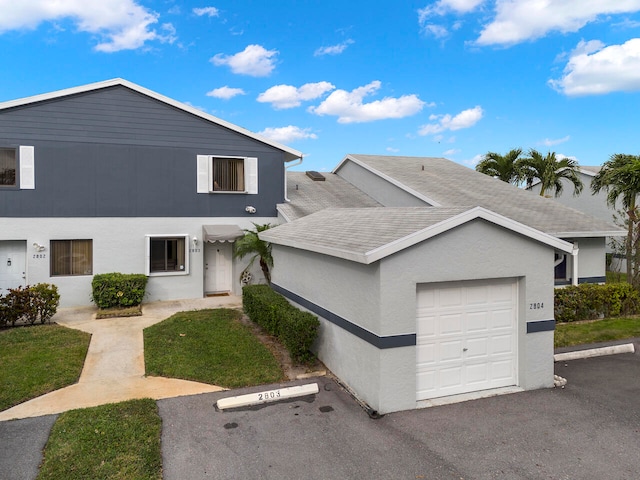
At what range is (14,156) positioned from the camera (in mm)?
14797

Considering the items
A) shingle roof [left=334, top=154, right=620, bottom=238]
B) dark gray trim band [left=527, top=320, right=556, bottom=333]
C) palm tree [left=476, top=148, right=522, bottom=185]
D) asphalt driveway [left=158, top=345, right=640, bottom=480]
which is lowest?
asphalt driveway [left=158, top=345, right=640, bottom=480]

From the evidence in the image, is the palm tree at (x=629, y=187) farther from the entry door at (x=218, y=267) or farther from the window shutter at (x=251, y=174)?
the entry door at (x=218, y=267)

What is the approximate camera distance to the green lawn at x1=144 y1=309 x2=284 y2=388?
8.99m

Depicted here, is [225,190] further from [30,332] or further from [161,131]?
[30,332]

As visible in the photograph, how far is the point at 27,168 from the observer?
1480cm

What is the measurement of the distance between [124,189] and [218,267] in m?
4.78

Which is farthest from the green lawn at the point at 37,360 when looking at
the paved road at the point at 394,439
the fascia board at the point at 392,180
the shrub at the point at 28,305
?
Result: the fascia board at the point at 392,180

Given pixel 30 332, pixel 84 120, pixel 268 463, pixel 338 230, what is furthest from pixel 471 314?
pixel 84 120

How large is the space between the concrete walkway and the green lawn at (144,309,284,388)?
0.94 ft

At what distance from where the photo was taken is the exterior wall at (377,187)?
18.4 meters

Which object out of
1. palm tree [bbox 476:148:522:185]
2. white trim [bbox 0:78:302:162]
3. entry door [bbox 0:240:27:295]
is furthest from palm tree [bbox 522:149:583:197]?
entry door [bbox 0:240:27:295]

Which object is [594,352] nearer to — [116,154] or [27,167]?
[116,154]

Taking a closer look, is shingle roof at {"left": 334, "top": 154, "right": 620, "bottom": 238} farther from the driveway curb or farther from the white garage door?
the white garage door

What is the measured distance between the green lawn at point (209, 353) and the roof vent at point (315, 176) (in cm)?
1223
